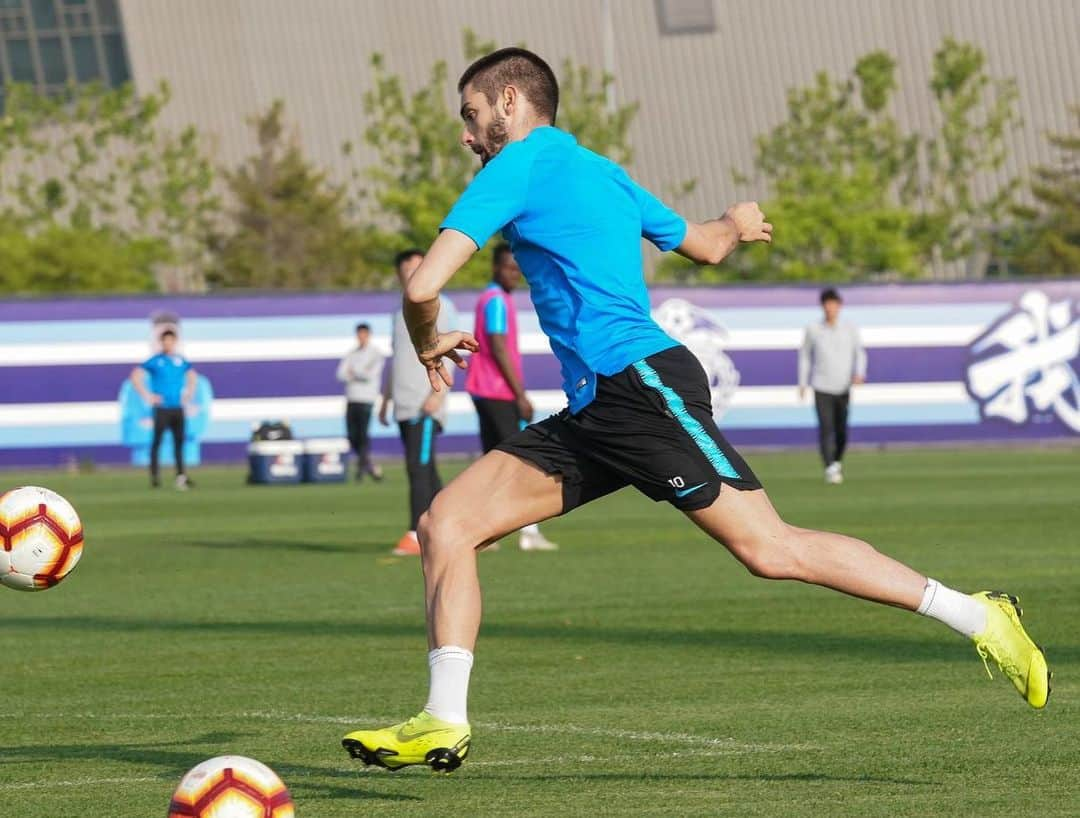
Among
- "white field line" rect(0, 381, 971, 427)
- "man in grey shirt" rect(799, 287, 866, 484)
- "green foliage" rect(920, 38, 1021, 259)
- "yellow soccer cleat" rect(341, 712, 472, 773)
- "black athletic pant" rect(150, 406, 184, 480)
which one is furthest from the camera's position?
"green foliage" rect(920, 38, 1021, 259)

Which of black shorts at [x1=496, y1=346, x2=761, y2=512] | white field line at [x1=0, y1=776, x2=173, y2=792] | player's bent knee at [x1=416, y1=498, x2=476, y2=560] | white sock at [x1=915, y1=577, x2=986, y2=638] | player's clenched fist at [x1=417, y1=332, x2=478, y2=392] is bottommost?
white field line at [x1=0, y1=776, x2=173, y2=792]

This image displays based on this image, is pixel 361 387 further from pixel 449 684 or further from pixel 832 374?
pixel 449 684

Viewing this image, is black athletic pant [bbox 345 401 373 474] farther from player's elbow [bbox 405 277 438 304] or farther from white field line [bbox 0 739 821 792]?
player's elbow [bbox 405 277 438 304]

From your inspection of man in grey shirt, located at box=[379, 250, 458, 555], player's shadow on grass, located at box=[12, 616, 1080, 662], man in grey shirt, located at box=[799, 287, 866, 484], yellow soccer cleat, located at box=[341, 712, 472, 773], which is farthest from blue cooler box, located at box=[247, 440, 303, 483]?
yellow soccer cleat, located at box=[341, 712, 472, 773]

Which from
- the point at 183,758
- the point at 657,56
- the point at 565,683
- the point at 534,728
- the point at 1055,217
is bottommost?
the point at 1055,217

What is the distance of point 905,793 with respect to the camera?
22.2 feet

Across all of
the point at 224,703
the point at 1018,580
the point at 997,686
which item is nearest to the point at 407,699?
the point at 224,703

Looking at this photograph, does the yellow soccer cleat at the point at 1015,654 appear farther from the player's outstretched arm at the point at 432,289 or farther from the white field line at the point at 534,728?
the player's outstretched arm at the point at 432,289

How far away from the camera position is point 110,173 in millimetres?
54031

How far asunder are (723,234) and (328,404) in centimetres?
2598

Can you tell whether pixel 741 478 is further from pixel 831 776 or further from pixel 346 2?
pixel 346 2

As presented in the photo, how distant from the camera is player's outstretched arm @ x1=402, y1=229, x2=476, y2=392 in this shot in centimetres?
669

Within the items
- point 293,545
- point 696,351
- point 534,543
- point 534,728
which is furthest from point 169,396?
point 534,728

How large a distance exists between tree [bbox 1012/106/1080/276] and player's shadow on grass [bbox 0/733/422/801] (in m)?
50.0
